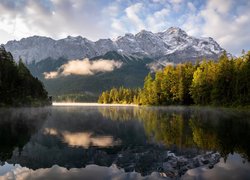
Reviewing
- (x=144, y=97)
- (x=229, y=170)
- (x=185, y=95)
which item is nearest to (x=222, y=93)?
(x=185, y=95)

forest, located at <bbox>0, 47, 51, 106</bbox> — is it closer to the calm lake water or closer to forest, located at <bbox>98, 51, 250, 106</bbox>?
forest, located at <bbox>98, 51, 250, 106</bbox>

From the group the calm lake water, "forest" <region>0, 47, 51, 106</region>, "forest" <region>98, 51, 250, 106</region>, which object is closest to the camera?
the calm lake water

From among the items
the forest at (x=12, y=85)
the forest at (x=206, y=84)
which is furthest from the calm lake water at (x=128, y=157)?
the forest at (x=12, y=85)

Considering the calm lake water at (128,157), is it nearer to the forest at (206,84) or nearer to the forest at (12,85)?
the forest at (206,84)

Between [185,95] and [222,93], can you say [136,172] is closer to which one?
[222,93]

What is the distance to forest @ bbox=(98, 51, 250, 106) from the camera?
8175 centimetres

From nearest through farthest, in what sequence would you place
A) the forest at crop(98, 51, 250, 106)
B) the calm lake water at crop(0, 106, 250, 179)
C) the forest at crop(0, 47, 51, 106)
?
the calm lake water at crop(0, 106, 250, 179) < the forest at crop(98, 51, 250, 106) < the forest at crop(0, 47, 51, 106)

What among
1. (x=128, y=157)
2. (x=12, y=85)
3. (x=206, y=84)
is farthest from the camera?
(x=206, y=84)

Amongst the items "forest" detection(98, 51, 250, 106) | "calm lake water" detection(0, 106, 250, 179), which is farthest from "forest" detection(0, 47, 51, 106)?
"calm lake water" detection(0, 106, 250, 179)

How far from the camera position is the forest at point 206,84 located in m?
81.8

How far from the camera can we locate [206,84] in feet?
319

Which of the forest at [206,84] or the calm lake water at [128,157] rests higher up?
the forest at [206,84]

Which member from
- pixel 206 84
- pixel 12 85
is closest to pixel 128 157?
pixel 12 85

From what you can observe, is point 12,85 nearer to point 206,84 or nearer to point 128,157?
point 206,84
